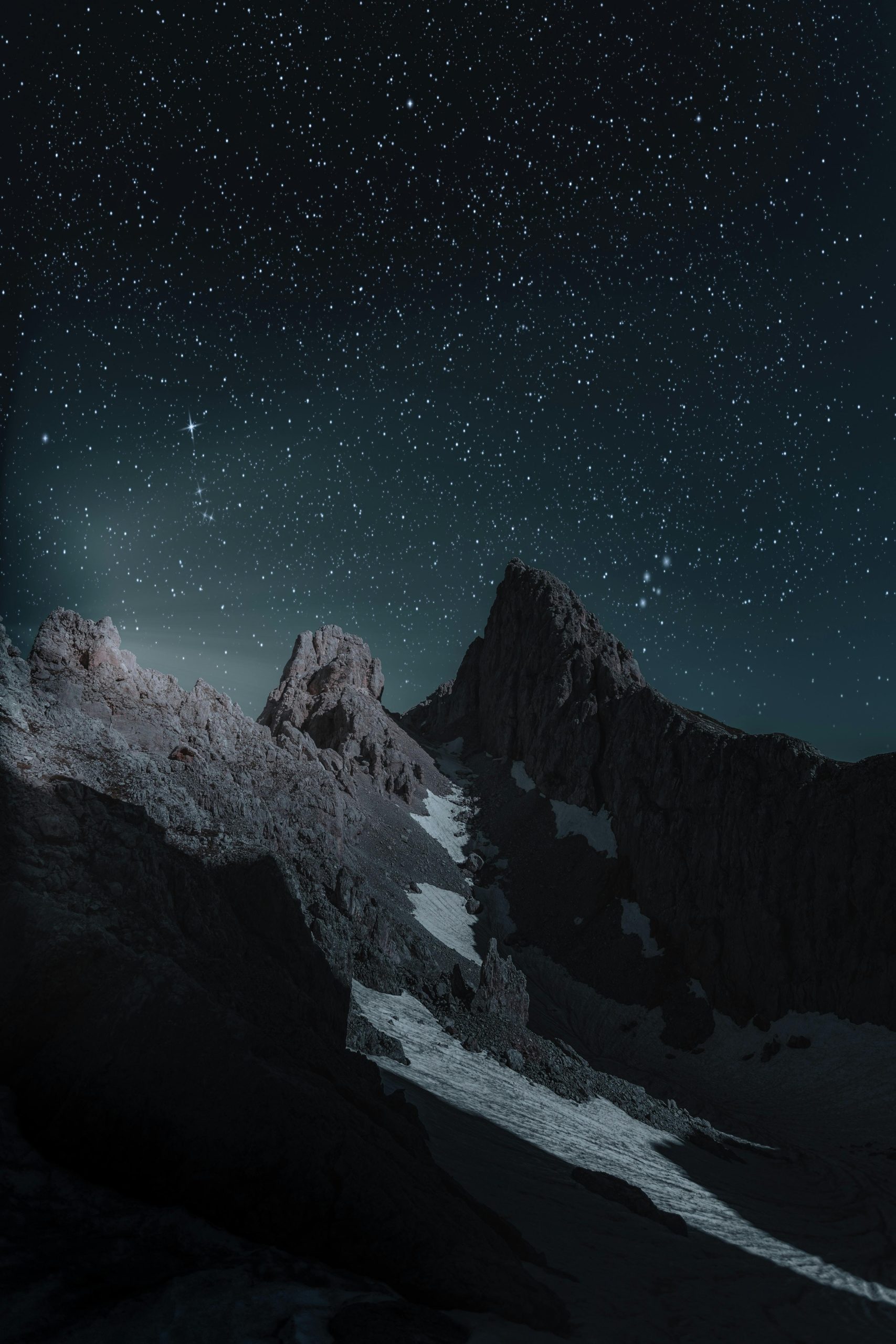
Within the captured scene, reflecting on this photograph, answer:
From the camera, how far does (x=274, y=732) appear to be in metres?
101

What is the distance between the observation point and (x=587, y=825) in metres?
93.3

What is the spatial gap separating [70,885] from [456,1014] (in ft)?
116

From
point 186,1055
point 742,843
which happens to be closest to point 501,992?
point 742,843

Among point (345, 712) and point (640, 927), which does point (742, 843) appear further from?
point (345, 712)

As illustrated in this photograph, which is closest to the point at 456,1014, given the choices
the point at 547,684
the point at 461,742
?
the point at 547,684

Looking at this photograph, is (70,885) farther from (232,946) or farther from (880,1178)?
(880,1178)

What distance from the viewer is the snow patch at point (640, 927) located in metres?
74.5

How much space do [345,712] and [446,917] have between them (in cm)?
4023

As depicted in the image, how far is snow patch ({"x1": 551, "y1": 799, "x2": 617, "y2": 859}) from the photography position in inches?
3499

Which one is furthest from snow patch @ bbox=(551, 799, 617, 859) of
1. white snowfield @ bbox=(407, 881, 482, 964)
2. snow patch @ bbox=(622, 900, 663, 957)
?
white snowfield @ bbox=(407, 881, 482, 964)

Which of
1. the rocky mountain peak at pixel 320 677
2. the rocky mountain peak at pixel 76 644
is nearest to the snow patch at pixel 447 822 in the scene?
the rocky mountain peak at pixel 320 677

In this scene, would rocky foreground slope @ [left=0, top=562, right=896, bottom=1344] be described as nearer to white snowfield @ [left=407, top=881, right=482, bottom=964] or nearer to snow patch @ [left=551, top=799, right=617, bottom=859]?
snow patch @ [left=551, top=799, right=617, bottom=859]

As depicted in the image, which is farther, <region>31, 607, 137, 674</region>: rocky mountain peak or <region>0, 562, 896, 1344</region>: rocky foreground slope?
<region>31, 607, 137, 674</region>: rocky mountain peak

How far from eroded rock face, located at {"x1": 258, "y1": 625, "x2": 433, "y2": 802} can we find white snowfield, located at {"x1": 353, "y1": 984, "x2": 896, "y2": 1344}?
179 feet
